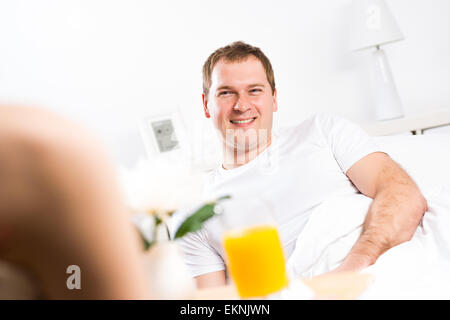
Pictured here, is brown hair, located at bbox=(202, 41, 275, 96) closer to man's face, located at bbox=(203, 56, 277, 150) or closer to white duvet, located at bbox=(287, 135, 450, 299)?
man's face, located at bbox=(203, 56, 277, 150)

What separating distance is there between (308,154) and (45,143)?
47.3 inches

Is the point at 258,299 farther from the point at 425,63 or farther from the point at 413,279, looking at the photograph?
the point at 425,63

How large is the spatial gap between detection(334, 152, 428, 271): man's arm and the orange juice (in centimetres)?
43

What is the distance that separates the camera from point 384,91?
6.04 feet

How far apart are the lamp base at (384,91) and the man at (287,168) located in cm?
45

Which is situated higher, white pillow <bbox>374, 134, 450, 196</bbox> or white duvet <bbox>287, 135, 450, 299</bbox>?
white pillow <bbox>374, 134, 450, 196</bbox>

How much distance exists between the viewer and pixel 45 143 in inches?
11.3

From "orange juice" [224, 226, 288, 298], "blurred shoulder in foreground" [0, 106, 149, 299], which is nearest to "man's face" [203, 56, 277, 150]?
"orange juice" [224, 226, 288, 298]

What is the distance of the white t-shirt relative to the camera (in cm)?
135

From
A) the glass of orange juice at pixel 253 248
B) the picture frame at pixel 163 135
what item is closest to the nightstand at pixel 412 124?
the picture frame at pixel 163 135

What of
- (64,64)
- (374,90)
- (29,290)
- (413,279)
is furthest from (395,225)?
(64,64)

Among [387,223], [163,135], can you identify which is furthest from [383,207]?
[163,135]

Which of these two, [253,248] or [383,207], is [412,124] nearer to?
[383,207]

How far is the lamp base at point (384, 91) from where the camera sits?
183cm
